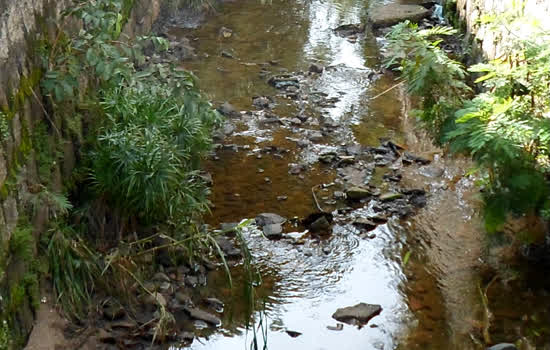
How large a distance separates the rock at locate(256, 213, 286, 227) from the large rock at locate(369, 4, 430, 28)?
4.84 metres

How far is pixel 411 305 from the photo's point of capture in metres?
4.60

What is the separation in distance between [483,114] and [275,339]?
1773mm

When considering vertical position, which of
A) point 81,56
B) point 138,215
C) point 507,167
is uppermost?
point 81,56

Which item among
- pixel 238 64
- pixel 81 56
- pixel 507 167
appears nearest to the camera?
pixel 507 167

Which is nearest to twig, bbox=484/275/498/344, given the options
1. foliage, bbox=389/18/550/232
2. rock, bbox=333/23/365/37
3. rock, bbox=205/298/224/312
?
foliage, bbox=389/18/550/232

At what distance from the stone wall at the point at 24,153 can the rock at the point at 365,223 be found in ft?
6.53

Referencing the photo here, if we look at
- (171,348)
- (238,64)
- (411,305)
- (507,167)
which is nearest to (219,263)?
(171,348)

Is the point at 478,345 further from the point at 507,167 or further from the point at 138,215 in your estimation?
the point at 138,215

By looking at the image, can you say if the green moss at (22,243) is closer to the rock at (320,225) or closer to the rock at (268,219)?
the rock at (268,219)

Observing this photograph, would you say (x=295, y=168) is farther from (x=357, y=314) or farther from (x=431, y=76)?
(x=357, y=314)

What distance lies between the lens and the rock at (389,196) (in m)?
5.75

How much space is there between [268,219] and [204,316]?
122cm

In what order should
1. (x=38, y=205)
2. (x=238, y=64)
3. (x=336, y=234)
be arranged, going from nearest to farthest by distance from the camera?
(x=38, y=205) → (x=336, y=234) → (x=238, y=64)

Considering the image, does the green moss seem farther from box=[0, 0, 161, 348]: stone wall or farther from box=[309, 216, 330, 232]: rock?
box=[309, 216, 330, 232]: rock
